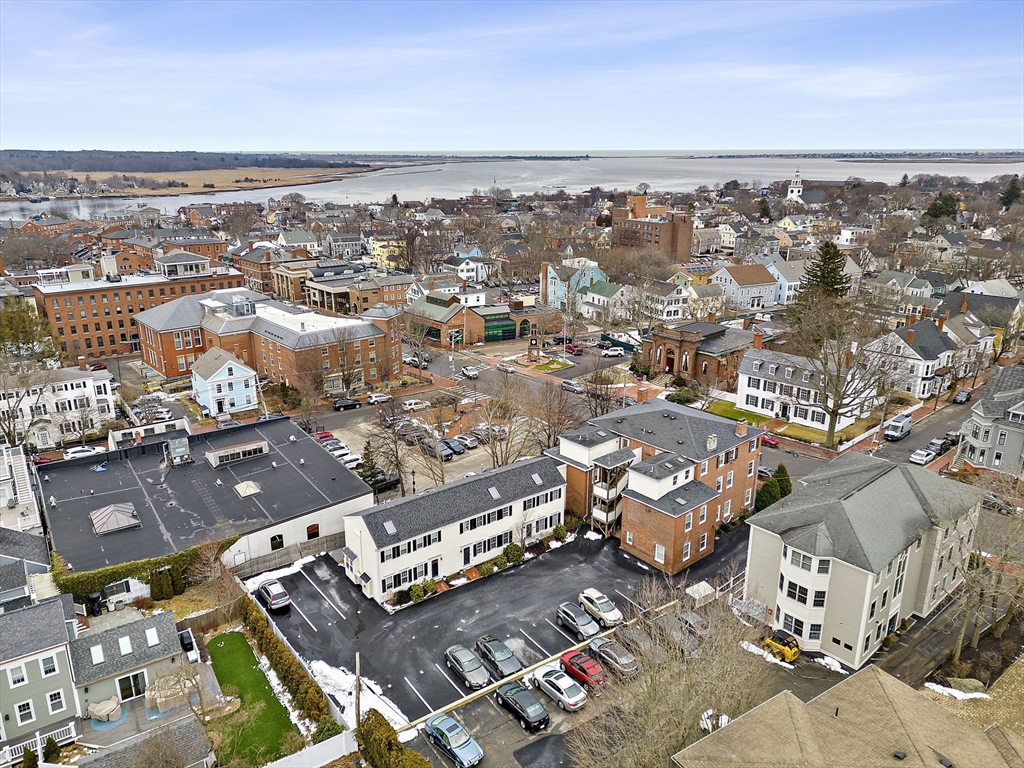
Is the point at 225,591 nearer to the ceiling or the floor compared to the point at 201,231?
nearer to the floor

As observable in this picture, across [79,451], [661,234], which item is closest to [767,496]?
[79,451]

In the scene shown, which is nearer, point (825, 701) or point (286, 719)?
point (825, 701)

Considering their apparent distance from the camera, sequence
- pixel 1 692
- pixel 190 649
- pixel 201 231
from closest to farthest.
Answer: pixel 1 692, pixel 190 649, pixel 201 231

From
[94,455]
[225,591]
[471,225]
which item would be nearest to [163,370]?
[94,455]

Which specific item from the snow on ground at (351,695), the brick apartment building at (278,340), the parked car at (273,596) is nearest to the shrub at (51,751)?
the snow on ground at (351,695)

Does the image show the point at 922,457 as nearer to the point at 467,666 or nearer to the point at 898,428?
the point at 898,428

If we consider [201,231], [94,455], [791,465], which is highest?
[201,231]

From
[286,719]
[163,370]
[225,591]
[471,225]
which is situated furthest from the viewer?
[471,225]

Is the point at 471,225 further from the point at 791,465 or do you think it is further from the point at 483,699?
the point at 483,699

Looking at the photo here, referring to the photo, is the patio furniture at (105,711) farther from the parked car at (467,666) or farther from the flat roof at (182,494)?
the parked car at (467,666)
